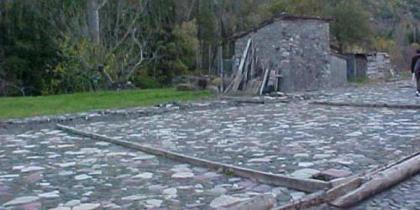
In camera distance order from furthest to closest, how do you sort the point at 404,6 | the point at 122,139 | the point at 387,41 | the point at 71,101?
the point at 404,6, the point at 387,41, the point at 71,101, the point at 122,139

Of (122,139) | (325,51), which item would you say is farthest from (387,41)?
(122,139)

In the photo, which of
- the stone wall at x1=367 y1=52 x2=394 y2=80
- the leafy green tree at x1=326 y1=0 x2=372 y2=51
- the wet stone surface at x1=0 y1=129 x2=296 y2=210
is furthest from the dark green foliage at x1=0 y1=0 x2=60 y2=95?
the wet stone surface at x1=0 y1=129 x2=296 y2=210

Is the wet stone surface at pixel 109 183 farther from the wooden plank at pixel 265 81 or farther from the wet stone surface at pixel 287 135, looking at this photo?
the wooden plank at pixel 265 81

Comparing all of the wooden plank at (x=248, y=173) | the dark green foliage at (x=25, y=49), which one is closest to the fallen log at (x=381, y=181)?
the wooden plank at (x=248, y=173)

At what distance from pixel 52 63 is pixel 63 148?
21789 millimetres

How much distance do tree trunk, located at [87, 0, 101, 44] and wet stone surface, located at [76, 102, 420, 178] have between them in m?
15.5

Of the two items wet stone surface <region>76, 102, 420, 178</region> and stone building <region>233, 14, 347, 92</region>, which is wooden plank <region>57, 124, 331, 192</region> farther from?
stone building <region>233, 14, 347, 92</region>

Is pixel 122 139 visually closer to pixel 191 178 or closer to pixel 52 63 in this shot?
pixel 191 178

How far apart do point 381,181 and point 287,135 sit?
129 inches

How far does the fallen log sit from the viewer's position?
4.71 m

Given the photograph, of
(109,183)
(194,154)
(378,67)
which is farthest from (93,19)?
(109,183)

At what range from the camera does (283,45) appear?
61.7 ft

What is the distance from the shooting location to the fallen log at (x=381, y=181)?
186 inches

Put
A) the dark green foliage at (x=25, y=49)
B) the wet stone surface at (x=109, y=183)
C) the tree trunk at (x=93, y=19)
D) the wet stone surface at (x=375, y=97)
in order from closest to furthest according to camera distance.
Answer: the wet stone surface at (x=109, y=183)
the wet stone surface at (x=375, y=97)
the tree trunk at (x=93, y=19)
the dark green foliage at (x=25, y=49)
